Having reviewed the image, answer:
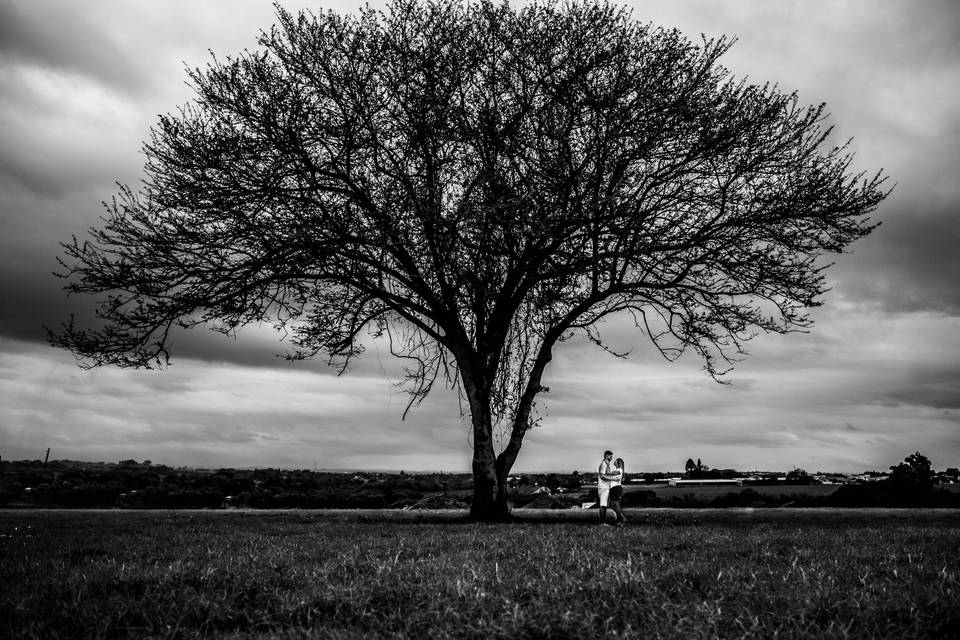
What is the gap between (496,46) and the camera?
17797 millimetres

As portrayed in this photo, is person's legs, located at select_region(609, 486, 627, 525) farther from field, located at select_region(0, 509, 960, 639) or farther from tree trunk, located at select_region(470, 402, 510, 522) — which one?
field, located at select_region(0, 509, 960, 639)

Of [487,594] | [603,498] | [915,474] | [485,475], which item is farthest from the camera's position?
[915,474]

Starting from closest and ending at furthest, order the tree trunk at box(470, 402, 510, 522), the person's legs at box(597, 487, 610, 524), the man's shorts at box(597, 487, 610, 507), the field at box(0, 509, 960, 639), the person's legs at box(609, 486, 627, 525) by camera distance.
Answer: the field at box(0, 509, 960, 639) → the person's legs at box(609, 486, 627, 525) → the person's legs at box(597, 487, 610, 524) → the man's shorts at box(597, 487, 610, 507) → the tree trunk at box(470, 402, 510, 522)

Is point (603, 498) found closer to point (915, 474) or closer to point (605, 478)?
point (605, 478)

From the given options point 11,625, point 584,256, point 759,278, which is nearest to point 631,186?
point 584,256

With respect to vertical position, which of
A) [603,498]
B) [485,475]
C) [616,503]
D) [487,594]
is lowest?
[487,594]

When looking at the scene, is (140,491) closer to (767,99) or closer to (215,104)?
(215,104)

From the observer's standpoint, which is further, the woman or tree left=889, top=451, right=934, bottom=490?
tree left=889, top=451, right=934, bottom=490

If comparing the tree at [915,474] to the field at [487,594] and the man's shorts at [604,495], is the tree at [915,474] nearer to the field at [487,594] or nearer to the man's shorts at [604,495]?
the man's shorts at [604,495]

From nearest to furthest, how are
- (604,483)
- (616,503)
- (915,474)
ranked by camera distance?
1. (616,503)
2. (604,483)
3. (915,474)

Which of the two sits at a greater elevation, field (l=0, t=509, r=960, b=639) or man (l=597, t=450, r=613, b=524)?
man (l=597, t=450, r=613, b=524)

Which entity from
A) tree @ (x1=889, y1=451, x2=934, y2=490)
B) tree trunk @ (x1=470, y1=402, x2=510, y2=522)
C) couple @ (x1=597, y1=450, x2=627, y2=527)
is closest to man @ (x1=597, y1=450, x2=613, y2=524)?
couple @ (x1=597, y1=450, x2=627, y2=527)

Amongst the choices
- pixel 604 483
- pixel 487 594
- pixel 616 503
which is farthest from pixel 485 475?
pixel 487 594

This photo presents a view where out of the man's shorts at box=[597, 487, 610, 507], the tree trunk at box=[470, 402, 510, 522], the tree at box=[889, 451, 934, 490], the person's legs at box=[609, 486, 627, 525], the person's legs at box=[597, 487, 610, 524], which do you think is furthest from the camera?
the tree at box=[889, 451, 934, 490]
